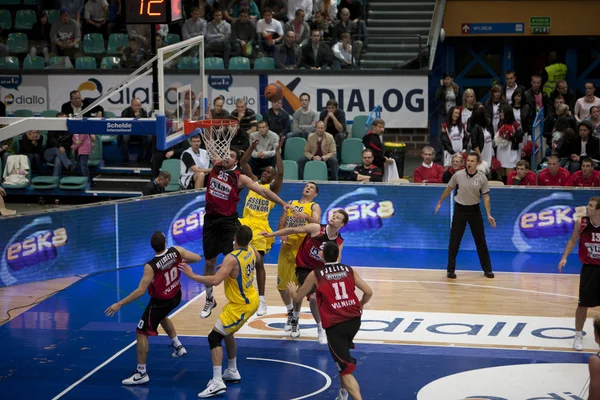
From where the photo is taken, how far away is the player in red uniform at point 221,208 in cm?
1266

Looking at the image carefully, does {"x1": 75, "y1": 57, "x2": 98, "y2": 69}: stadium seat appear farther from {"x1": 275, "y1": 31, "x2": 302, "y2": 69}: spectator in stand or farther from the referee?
the referee

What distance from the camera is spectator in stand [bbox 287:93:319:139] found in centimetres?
1966

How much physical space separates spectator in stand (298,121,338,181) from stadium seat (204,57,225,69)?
3680 mm

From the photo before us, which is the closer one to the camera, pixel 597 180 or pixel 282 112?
pixel 597 180

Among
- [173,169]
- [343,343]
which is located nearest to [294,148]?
[173,169]

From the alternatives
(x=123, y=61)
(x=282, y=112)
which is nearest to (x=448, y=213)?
(x=282, y=112)

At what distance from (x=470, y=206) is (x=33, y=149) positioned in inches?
387

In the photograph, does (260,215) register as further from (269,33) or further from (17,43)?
(17,43)

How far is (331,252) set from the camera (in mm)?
9711

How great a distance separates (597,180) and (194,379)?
355 inches

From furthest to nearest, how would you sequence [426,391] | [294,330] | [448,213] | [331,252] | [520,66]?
[520,66] < [448,213] < [294,330] < [426,391] < [331,252]

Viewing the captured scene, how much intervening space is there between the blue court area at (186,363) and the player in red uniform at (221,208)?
4.34 feet

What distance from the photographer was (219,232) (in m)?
13.0

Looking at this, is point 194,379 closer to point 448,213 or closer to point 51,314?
point 51,314
